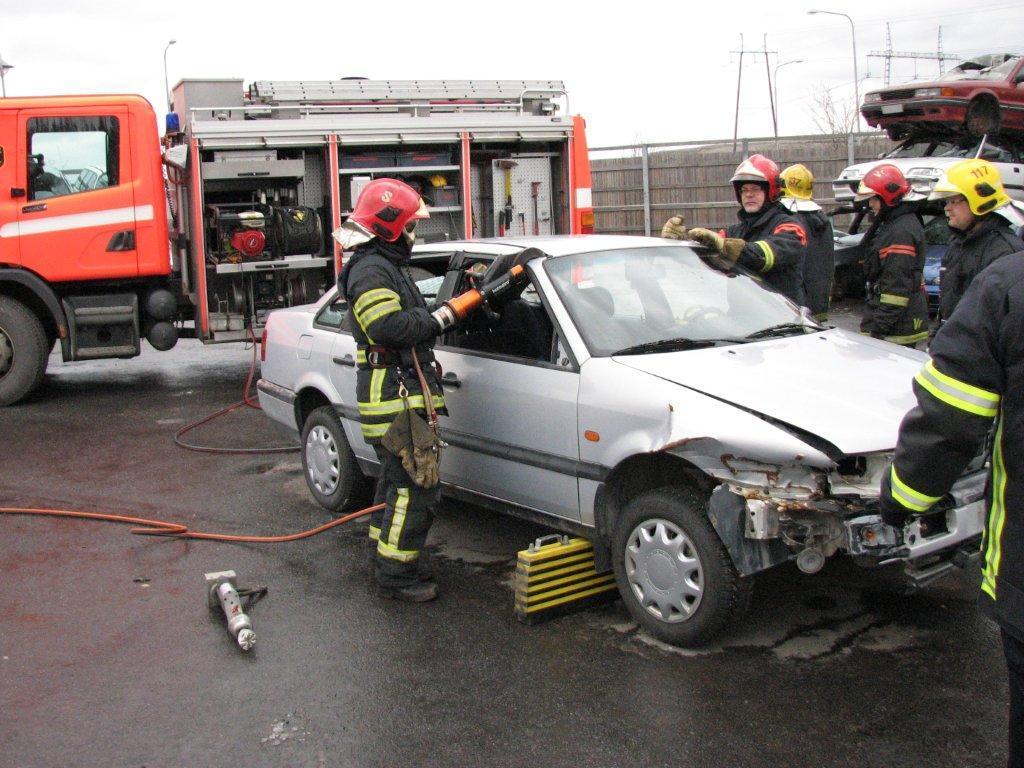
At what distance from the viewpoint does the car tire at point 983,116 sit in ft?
45.0

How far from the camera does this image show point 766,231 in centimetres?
646

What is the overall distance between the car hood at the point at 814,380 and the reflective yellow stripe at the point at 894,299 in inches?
52.2

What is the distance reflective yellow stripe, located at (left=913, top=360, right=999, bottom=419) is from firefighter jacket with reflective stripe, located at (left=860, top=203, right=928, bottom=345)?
4014mm

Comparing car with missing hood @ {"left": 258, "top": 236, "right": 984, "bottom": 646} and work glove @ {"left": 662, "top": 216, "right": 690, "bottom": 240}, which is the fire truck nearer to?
car with missing hood @ {"left": 258, "top": 236, "right": 984, "bottom": 646}

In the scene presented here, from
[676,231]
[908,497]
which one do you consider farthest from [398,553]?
[908,497]

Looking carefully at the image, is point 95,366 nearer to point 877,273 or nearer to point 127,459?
point 127,459

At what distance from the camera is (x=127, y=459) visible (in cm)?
769

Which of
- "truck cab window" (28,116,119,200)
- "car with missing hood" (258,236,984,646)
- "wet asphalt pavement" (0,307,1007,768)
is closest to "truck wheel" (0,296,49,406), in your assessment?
"truck cab window" (28,116,119,200)

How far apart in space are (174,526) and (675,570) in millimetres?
3059

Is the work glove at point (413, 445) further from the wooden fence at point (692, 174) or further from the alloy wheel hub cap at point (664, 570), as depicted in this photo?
the wooden fence at point (692, 174)

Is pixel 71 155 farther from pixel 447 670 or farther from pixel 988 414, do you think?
pixel 988 414

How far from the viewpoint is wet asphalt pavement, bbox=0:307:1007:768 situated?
3504 mm

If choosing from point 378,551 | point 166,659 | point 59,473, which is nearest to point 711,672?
point 378,551

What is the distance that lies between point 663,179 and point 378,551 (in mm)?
15413
